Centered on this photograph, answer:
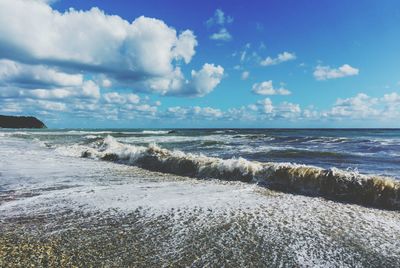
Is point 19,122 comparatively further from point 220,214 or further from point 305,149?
point 220,214

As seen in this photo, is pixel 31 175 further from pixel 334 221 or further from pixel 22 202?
pixel 334 221

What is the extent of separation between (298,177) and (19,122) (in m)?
178

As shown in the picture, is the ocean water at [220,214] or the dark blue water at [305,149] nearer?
the ocean water at [220,214]

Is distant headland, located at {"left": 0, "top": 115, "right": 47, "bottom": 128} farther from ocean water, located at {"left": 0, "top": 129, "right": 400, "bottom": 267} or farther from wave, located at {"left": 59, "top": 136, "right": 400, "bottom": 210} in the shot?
ocean water, located at {"left": 0, "top": 129, "right": 400, "bottom": 267}

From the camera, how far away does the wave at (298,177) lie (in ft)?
33.1

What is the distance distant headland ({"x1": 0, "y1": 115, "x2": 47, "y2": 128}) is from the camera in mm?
162625

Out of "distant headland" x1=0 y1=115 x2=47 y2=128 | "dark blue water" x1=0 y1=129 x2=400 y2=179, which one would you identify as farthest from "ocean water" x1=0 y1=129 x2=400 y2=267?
"distant headland" x1=0 y1=115 x2=47 y2=128

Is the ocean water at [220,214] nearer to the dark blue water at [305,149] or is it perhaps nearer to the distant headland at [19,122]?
the dark blue water at [305,149]

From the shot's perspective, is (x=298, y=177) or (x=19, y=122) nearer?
(x=298, y=177)

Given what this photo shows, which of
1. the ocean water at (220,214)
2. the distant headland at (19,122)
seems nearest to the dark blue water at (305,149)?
the ocean water at (220,214)

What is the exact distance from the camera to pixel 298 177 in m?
12.0

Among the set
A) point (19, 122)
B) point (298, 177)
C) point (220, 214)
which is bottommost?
point (220, 214)

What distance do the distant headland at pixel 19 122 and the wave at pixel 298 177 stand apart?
167 meters

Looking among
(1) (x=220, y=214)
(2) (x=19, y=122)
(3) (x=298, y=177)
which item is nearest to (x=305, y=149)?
(3) (x=298, y=177)
